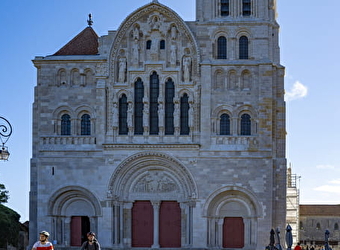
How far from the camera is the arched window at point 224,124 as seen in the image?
4150cm

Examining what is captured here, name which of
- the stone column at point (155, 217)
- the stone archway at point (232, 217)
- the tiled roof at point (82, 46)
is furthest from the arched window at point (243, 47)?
the stone column at point (155, 217)

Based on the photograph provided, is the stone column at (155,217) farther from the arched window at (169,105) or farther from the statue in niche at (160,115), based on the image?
the statue in niche at (160,115)

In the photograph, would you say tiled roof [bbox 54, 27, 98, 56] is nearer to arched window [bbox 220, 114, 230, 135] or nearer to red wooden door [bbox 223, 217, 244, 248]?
arched window [bbox 220, 114, 230, 135]

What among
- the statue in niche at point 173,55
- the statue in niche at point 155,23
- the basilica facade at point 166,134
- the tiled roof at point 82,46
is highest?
the statue in niche at point 155,23

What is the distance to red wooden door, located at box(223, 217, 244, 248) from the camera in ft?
135

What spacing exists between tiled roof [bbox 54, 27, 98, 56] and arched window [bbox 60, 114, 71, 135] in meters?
3.87

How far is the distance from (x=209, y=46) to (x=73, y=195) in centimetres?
1178

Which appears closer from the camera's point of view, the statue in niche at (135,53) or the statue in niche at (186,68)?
the statue in niche at (186,68)

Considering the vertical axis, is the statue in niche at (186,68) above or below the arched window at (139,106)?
above

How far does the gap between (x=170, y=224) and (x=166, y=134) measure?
522cm

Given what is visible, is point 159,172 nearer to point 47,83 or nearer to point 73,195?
point 73,195

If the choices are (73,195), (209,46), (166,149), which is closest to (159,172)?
(166,149)

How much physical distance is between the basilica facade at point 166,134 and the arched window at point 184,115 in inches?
2.3

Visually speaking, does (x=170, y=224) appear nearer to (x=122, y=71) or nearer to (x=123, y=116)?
(x=123, y=116)
